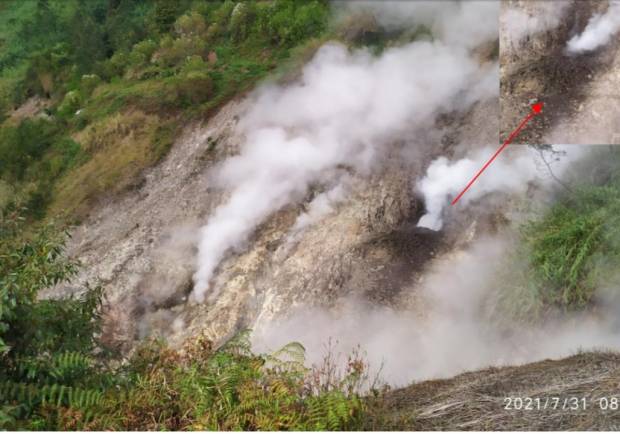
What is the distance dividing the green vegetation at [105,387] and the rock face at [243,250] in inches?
83.4

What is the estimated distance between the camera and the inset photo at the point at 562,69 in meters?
7.21

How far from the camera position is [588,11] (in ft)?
25.1

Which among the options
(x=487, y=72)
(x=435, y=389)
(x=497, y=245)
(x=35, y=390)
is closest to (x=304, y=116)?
(x=487, y=72)

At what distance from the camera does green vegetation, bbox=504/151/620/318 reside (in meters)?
6.58

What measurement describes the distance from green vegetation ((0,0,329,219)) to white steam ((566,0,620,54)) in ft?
A: 10.8

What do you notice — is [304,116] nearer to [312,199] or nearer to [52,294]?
[312,199]

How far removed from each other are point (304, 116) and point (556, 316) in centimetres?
404
